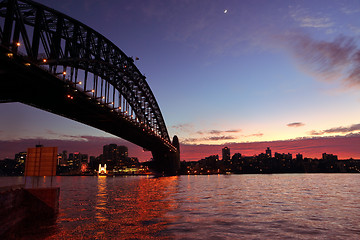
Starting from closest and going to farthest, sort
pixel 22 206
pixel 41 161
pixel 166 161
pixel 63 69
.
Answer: pixel 22 206 → pixel 41 161 → pixel 63 69 → pixel 166 161

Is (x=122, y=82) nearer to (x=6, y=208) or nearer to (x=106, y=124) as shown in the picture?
(x=106, y=124)

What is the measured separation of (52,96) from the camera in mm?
43656

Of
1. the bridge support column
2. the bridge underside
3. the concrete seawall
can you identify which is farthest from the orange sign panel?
the bridge support column

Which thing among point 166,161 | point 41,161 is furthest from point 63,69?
point 166,161

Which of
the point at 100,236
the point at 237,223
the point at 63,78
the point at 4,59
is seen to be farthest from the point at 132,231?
the point at 63,78

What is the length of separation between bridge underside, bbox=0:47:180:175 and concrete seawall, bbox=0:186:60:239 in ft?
54.0

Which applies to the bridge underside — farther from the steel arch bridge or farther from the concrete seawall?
the concrete seawall

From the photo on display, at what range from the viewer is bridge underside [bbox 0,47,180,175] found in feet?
102

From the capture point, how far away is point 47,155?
2014 cm

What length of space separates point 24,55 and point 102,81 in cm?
3577

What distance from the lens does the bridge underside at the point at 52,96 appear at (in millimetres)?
31197

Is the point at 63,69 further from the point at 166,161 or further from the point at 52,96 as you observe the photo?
the point at 166,161

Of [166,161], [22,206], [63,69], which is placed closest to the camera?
[22,206]

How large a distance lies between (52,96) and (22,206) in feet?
98.1
